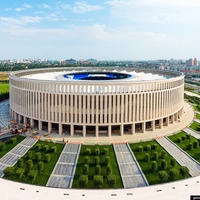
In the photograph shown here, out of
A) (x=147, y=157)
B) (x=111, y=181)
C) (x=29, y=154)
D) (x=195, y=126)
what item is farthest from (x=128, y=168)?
(x=195, y=126)

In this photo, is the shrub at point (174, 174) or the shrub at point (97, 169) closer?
the shrub at point (174, 174)

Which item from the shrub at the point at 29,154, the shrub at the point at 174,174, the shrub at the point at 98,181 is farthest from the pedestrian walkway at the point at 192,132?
the shrub at the point at 29,154

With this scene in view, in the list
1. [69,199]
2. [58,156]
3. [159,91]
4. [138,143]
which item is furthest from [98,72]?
[69,199]

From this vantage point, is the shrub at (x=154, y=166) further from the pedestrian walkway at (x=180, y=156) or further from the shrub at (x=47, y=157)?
the shrub at (x=47, y=157)

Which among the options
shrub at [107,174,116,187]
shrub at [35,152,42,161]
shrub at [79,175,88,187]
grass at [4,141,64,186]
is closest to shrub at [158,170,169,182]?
shrub at [107,174,116,187]

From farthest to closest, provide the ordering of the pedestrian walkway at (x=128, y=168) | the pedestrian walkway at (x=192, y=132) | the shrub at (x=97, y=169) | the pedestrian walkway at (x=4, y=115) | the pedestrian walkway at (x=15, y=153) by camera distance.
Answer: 1. the pedestrian walkway at (x=4, y=115)
2. the pedestrian walkway at (x=192, y=132)
3. the pedestrian walkway at (x=15, y=153)
4. the shrub at (x=97, y=169)
5. the pedestrian walkway at (x=128, y=168)

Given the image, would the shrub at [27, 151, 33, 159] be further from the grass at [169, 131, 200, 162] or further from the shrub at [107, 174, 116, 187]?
the grass at [169, 131, 200, 162]
